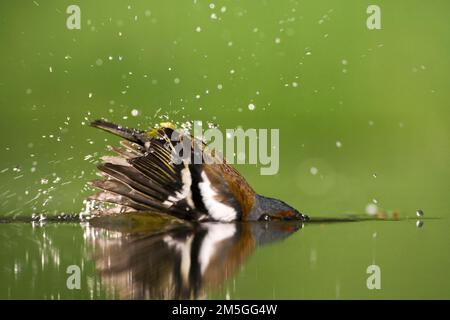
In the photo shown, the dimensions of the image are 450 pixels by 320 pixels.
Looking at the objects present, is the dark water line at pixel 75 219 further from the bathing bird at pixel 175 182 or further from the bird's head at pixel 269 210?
the bathing bird at pixel 175 182

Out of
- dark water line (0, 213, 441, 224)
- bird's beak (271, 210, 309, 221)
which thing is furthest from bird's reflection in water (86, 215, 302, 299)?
dark water line (0, 213, 441, 224)

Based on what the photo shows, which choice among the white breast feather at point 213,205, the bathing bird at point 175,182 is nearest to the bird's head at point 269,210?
the bathing bird at point 175,182

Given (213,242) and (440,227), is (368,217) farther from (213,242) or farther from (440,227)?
(213,242)

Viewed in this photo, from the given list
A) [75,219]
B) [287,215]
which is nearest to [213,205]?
[287,215]

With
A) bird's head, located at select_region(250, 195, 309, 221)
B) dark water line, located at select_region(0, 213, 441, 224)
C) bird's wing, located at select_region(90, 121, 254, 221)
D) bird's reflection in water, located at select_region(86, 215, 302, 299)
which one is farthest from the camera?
dark water line, located at select_region(0, 213, 441, 224)

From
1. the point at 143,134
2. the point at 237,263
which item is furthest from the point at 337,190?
the point at 237,263

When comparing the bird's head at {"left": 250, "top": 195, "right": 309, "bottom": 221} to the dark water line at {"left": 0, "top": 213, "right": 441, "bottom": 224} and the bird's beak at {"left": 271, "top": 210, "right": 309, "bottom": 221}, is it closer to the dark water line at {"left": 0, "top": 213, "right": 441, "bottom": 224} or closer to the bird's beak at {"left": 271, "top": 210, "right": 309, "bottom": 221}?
the bird's beak at {"left": 271, "top": 210, "right": 309, "bottom": 221}

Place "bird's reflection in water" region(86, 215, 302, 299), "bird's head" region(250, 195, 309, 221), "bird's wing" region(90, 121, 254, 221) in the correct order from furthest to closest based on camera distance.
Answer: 1. "bird's head" region(250, 195, 309, 221)
2. "bird's wing" region(90, 121, 254, 221)
3. "bird's reflection in water" region(86, 215, 302, 299)

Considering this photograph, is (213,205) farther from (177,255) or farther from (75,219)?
(177,255)
